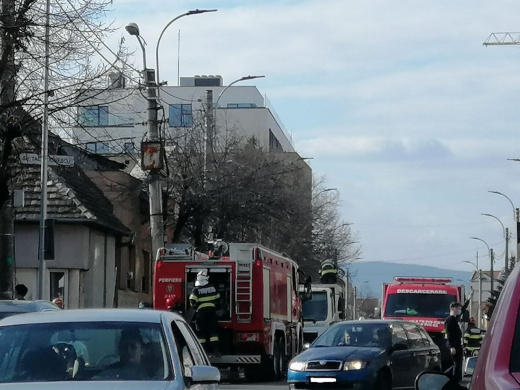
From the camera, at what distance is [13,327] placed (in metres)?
8.37

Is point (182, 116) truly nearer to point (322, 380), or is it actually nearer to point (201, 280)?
point (201, 280)

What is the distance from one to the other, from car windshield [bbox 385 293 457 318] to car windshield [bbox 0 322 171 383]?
23.2 meters

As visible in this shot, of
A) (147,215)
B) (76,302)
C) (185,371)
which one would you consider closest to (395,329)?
(185,371)

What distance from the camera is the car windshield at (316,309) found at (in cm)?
3491

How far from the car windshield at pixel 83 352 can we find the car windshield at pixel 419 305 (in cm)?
2322

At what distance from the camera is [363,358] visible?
1723 centimetres

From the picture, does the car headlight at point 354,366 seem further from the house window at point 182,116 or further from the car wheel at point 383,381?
the house window at point 182,116

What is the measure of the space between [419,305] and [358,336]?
41.9 feet

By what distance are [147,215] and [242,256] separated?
62.6 ft

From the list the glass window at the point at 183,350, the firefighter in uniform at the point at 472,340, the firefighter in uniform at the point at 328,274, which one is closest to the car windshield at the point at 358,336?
the firefighter in uniform at the point at 472,340

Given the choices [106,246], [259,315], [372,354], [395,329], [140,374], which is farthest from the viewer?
[106,246]

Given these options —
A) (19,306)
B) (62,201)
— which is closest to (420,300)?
(62,201)

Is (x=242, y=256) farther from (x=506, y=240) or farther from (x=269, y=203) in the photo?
(x=506, y=240)

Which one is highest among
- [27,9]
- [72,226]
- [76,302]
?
[27,9]
